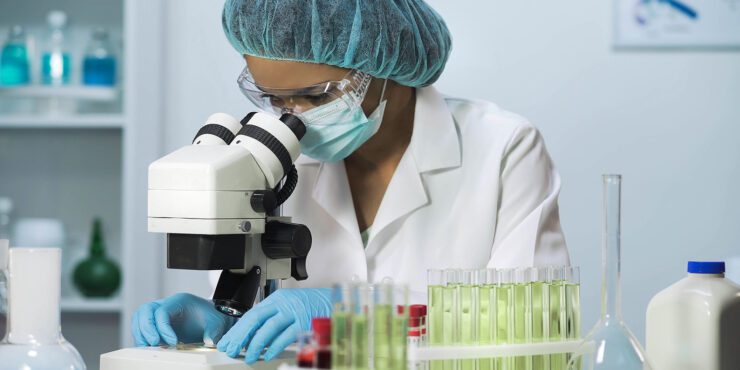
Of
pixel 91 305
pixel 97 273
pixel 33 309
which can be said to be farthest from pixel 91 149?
pixel 33 309

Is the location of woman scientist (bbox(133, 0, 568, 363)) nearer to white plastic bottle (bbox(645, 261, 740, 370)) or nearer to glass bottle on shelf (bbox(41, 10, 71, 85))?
white plastic bottle (bbox(645, 261, 740, 370))

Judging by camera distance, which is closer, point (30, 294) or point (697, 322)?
point (30, 294)

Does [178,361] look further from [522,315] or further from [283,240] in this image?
[522,315]

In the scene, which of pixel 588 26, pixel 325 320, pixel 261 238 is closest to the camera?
pixel 325 320

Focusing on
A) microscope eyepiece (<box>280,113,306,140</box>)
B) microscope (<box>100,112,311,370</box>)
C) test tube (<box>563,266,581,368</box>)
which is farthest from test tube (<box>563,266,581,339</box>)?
microscope eyepiece (<box>280,113,306,140</box>)

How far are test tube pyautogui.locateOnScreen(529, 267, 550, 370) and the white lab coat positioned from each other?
0.65m

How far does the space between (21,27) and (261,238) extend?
80.0 inches

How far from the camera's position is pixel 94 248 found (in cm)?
288

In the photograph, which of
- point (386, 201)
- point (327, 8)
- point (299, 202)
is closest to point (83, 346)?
point (299, 202)

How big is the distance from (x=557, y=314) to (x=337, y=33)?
29.9 inches

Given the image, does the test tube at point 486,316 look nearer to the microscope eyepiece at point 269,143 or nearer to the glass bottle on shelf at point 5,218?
the microscope eyepiece at point 269,143

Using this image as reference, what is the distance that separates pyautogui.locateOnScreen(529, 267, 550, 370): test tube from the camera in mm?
1058

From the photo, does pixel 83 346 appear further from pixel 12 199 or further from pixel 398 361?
pixel 398 361

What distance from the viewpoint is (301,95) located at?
1.58 m
